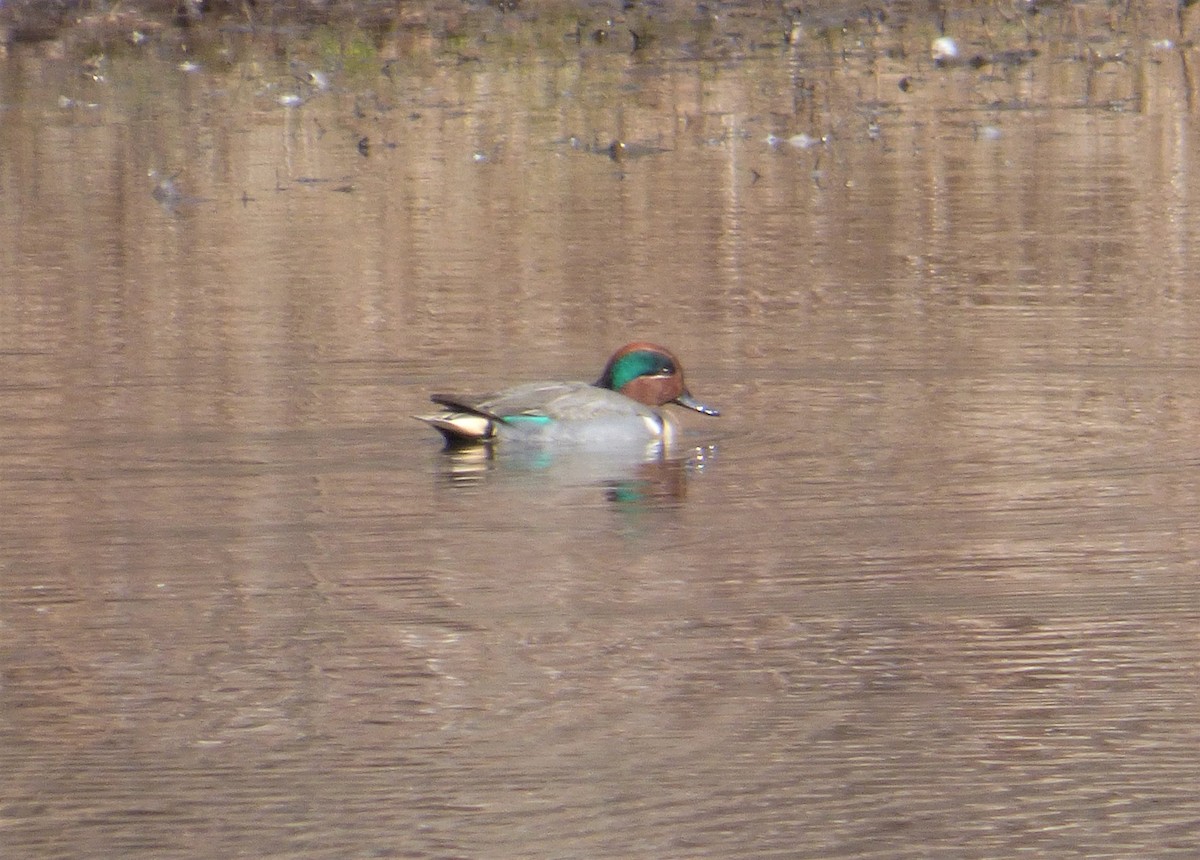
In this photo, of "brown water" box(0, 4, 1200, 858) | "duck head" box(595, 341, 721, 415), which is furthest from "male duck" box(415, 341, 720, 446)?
"brown water" box(0, 4, 1200, 858)

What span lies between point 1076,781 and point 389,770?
134 cm

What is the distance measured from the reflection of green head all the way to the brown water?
0.28 metres

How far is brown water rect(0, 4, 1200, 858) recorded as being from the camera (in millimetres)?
4840

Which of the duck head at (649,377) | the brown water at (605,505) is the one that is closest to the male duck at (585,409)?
the duck head at (649,377)

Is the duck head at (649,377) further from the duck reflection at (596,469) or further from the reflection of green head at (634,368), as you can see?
the duck reflection at (596,469)

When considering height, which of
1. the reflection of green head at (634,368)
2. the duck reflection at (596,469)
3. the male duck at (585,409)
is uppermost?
the reflection of green head at (634,368)

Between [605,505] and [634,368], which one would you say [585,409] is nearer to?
[634,368]

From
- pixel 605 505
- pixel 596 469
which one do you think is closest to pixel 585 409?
pixel 596 469

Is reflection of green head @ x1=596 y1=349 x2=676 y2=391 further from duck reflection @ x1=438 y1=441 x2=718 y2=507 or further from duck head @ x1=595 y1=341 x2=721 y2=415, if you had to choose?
duck reflection @ x1=438 y1=441 x2=718 y2=507

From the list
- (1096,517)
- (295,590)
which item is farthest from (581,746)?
(1096,517)

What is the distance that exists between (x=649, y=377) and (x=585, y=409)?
35cm

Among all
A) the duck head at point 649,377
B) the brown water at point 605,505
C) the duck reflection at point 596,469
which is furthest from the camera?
the duck head at point 649,377

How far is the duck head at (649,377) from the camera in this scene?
8.71 meters

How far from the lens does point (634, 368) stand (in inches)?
348
